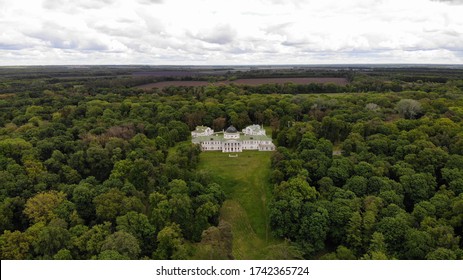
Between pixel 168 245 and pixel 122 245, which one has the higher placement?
pixel 122 245

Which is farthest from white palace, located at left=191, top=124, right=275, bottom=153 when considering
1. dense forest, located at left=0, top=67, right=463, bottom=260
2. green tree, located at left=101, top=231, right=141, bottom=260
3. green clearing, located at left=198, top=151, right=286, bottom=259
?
green tree, located at left=101, top=231, right=141, bottom=260

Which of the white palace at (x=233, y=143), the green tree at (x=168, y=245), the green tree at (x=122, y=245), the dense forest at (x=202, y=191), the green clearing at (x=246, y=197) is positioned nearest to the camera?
the green tree at (x=122, y=245)

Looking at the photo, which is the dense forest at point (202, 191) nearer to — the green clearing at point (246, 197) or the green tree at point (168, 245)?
the green tree at point (168, 245)

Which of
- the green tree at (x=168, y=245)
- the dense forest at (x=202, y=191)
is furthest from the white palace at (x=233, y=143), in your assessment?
the green tree at (x=168, y=245)

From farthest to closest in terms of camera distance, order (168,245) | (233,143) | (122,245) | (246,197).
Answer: (233,143), (246,197), (168,245), (122,245)

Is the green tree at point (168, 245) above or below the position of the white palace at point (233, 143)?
Answer: below

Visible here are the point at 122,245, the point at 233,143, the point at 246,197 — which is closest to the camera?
the point at 122,245

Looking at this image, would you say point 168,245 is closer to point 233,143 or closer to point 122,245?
point 122,245

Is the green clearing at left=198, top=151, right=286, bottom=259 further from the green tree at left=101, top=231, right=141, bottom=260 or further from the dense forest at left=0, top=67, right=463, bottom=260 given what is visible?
the green tree at left=101, top=231, right=141, bottom=260

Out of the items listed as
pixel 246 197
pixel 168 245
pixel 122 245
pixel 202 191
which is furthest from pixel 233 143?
pixel 122 245
